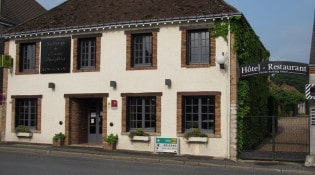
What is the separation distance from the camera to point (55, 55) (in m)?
21.5

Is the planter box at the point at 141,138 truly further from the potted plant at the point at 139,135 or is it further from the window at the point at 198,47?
the window at the point at 198,47

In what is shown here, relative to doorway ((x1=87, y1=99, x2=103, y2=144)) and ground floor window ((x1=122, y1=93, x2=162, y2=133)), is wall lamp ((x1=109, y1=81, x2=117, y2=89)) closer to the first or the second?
ground floor window ((x1=122, y1=93, x2=162, y2=133))

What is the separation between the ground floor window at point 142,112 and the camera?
1916 cm

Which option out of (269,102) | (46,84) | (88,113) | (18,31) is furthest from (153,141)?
(269,102)

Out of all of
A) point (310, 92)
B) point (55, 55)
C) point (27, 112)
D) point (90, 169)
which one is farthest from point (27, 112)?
point (310, 92)

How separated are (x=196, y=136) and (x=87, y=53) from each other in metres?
6.93

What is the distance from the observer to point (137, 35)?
65.7ft

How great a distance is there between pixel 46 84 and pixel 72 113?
2.05m

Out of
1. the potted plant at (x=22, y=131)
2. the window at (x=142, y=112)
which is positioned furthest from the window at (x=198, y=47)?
the potted plant at (x=22, y=131)

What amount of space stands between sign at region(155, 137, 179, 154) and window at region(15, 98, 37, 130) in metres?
6.93

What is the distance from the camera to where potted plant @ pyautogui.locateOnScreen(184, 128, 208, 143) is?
18031mm

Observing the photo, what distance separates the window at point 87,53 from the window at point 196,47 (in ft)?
15.4

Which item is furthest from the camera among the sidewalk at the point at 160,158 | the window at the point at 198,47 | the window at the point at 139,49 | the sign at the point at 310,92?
the window at the point at 139,49

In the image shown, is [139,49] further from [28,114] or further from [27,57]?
[28,114]
